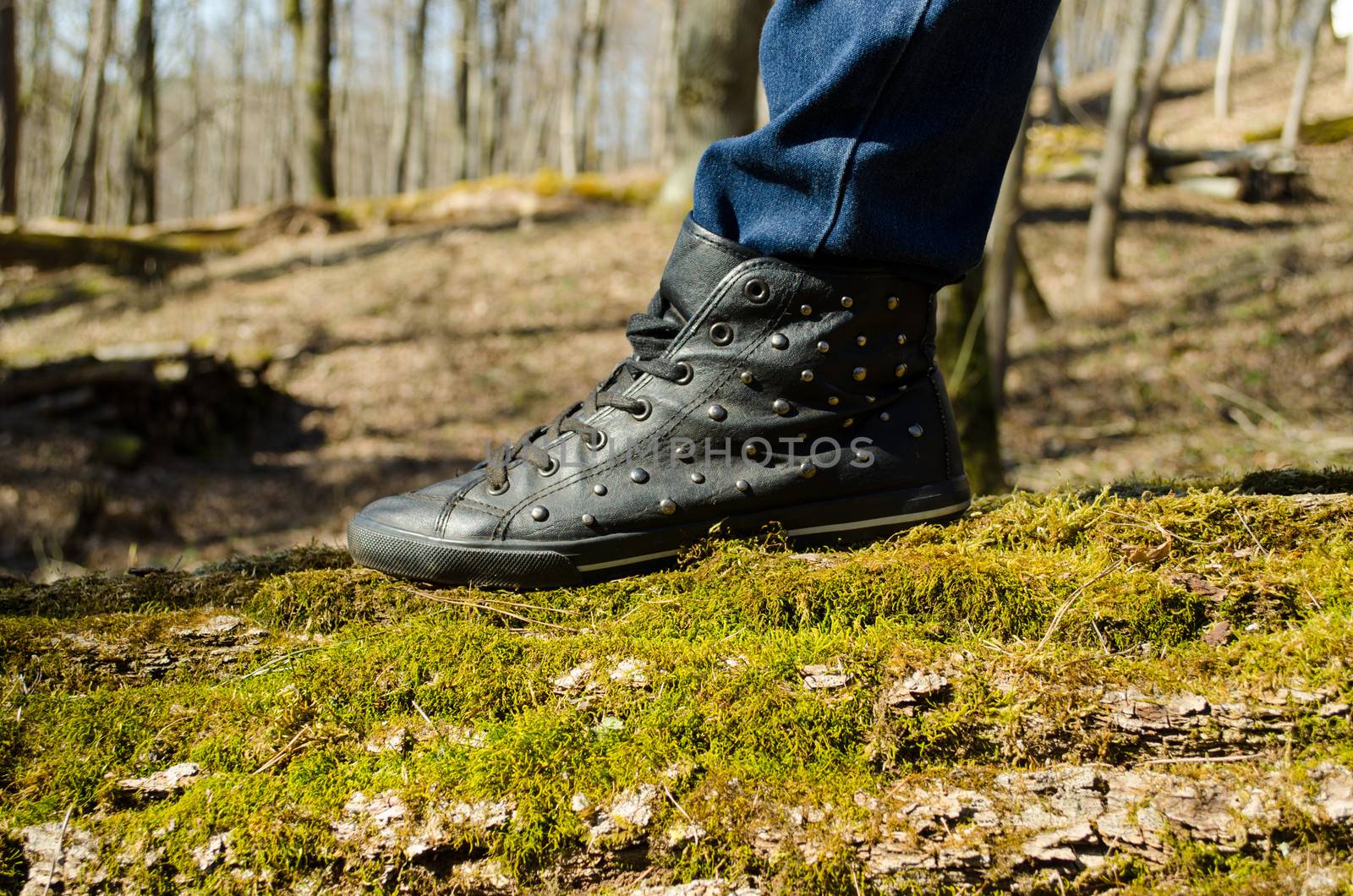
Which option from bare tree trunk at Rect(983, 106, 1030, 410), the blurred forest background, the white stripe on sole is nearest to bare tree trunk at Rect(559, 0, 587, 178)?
the blurred forest background

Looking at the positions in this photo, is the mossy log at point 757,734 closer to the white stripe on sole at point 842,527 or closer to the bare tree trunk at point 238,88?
the white stripe on sole at point 842,527

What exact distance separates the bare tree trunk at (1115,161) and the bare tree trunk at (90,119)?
18.8 m

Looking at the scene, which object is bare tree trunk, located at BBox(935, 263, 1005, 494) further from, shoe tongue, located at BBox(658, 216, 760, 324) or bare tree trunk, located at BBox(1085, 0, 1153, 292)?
bare tree trunk, located at BBox(1085, 0, 1153, 292)

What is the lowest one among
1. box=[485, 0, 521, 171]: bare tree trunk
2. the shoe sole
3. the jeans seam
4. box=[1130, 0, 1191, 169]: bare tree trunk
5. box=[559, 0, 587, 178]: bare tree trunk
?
the shoe sole

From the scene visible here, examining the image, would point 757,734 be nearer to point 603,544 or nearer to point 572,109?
point 603,544

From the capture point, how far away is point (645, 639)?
1589 mm

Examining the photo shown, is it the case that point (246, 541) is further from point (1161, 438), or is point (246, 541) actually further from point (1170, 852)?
point (1161, 438)

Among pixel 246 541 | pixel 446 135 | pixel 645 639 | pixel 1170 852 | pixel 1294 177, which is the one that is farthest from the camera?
pixel 446 135

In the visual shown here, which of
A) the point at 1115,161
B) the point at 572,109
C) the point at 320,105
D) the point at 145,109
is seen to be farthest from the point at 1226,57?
the point at 145,109

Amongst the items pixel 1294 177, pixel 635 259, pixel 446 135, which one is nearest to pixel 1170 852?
pixel 635 259

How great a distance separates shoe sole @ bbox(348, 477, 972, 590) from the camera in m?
1.80

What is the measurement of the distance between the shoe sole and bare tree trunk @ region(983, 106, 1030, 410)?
16.8 feet

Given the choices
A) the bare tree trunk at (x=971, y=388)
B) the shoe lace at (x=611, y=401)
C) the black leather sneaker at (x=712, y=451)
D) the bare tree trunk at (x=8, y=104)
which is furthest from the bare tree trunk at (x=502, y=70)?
the black leather sneaker at (x=712, y=451)

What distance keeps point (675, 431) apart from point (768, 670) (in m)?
0.58
